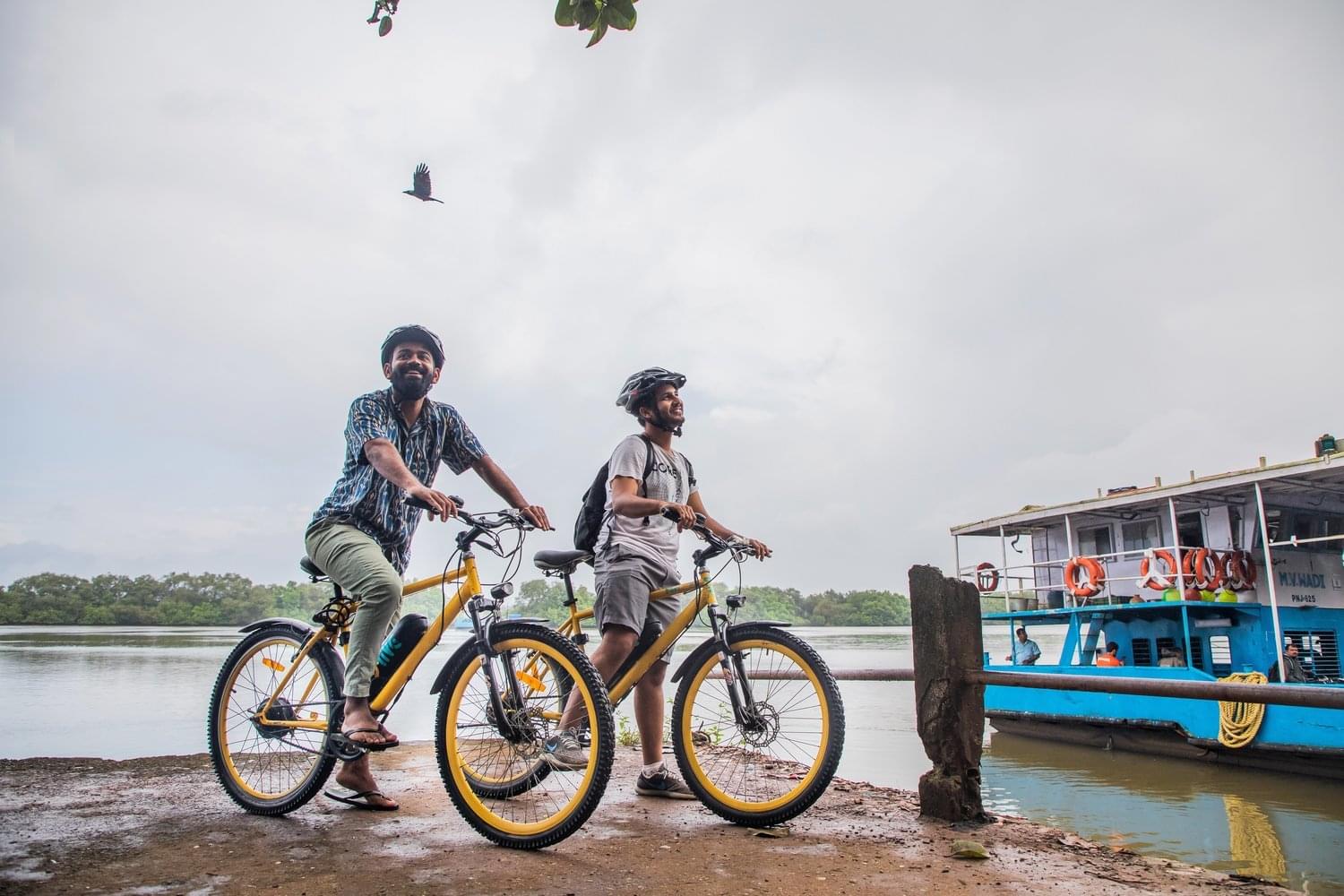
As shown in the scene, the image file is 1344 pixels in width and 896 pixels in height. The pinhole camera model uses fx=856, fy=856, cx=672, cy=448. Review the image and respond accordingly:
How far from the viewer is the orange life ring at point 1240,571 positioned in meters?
12.1

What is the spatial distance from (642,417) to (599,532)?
52 cm

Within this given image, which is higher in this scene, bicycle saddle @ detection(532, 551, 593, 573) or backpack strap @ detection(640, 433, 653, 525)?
backpack strap @ detection(640, 433, 653, 525)

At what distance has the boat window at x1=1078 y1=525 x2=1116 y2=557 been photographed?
14.9 meters

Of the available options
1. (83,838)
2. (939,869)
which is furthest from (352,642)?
(939,869)

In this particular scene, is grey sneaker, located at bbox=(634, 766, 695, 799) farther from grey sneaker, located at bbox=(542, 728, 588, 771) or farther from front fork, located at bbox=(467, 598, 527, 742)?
front fork, located at bbox=(467, 598, 527, 742)

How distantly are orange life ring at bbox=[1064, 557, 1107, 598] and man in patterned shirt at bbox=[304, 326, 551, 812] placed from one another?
40.0 ft

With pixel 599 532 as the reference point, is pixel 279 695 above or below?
below

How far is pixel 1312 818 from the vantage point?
8203 millimetres

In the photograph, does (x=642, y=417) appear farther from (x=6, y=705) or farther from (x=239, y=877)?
(x=6, y=705)

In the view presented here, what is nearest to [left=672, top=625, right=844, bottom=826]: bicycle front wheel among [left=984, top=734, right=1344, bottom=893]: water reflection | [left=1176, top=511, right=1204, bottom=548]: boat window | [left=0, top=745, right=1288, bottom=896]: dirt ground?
[left=0, top=745, right=1288, bottom=896]: dirt ground

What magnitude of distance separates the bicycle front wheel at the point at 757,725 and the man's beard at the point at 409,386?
1.51 meters

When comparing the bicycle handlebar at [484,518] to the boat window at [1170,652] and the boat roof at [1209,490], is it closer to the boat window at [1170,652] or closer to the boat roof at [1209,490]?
the boat roof at [1209,490]

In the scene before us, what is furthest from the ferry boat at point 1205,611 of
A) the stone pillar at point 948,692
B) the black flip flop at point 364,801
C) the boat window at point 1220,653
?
the black flip flop at point 364,801

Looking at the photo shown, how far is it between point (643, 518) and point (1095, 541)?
1409 centimetres
